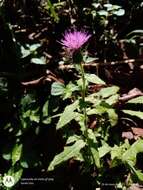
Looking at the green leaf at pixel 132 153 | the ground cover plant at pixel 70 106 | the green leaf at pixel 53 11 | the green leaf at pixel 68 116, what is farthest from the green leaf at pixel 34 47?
the green leaf at pixel 132 153

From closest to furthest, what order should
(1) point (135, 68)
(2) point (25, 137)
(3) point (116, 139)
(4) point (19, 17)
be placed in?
(3) point (116, 139) < (2) point (25, 137) < (1) point (135, 68) < (4) point (19, 17)

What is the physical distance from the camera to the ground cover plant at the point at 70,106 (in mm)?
1962

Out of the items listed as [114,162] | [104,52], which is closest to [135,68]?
[104,52]

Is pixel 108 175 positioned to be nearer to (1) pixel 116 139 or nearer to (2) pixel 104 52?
(1) pixel 116 139

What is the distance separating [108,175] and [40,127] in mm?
436

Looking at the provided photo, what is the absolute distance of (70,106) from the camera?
1932 mm

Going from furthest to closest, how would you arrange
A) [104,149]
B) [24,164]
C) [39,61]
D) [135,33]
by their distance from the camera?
[135,33] → [39,61] → [24,164] → [104,149]

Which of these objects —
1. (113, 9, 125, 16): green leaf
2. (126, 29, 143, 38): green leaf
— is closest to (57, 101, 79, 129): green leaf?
(126, 29, 143, 38): green leaf

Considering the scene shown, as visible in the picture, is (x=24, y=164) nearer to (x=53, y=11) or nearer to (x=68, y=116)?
(x=68, y=116)

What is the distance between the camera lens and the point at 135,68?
2512 mm

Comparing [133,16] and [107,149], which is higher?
[133,16]

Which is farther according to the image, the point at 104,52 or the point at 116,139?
the point at 104,52

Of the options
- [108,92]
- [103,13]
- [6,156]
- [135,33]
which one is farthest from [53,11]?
[6,156]

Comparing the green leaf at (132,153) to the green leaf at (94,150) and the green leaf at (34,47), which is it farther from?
the green leaf at (34,47)
